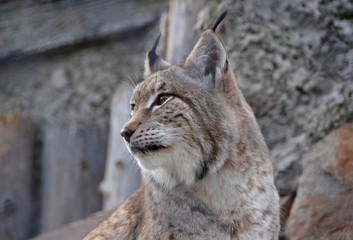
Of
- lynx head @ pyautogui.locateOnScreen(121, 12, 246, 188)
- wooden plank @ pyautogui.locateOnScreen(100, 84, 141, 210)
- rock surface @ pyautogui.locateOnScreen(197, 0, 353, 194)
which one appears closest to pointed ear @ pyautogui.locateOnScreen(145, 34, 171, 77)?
lynx head @ pyautogui.locateOnScreen(121, 12, 246, 188)

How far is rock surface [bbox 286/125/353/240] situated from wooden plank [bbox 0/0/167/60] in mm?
2375

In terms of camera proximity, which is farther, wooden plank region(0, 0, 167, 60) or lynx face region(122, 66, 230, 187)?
wooden plank region(0, 0, 167, 60)

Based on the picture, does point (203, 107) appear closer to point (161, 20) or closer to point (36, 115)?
point (161, 20)

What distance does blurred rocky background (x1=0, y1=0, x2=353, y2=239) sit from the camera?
7.32 metres

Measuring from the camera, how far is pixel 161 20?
8.51m

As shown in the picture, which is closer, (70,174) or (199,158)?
(199,158)

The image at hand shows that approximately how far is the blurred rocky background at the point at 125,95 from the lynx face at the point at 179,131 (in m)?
1.45

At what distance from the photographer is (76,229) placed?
8.10 meters

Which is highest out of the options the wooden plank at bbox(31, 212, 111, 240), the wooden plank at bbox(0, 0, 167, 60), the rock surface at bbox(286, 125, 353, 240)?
the wooden plank at bbox(0, 0, 167, 60)

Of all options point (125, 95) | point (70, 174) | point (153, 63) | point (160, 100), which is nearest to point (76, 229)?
point (70, 174)

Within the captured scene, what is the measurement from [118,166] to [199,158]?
2771 mm

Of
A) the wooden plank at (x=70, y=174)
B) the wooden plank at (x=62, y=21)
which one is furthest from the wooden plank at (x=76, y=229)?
the wooden plank at (x=62, y=21)

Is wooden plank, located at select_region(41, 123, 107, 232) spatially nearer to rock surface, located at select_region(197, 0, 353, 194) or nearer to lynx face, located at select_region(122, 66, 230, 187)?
rock surface, located at select_region(197, 0, 353, 194)

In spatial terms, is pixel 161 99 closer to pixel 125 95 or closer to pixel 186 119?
pixel 186 119
